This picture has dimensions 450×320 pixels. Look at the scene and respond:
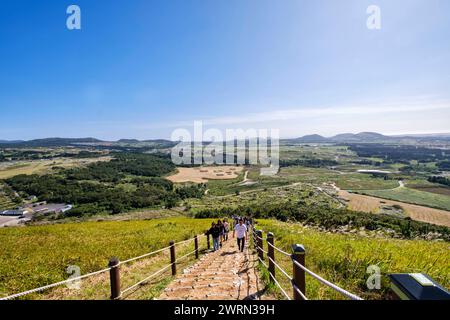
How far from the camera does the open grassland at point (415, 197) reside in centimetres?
7094

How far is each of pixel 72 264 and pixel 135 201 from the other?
8856 cm

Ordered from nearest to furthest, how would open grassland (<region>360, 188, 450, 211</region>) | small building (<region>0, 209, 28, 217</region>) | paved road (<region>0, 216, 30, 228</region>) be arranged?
paved road (<region>0, 216, 30, 228</region>) < open grassland (<region>360, 188, 450, 211</region>) < small building (<region>0, 209, 28, 217</region>)

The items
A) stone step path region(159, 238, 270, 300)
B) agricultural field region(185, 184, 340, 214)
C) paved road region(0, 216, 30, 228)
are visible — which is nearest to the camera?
stone step path region(159, 238, 270, 300)

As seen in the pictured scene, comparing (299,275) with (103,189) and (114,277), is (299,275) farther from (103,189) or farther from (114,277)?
(103,189)

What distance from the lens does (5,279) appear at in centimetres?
888

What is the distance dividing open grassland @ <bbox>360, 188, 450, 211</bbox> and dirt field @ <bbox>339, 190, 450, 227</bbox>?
552 centimetres

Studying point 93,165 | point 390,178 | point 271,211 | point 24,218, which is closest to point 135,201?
point 24,218

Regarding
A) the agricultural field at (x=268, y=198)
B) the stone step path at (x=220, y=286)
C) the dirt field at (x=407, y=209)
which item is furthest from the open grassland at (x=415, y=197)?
the stone step path at (x=220, y=286)

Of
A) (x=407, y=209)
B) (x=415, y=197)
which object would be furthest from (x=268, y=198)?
(x=415, y=197)

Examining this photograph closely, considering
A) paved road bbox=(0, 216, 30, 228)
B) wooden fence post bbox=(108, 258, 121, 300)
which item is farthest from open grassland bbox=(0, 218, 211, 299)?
paved road bbox=(0, 216, 30, 228)

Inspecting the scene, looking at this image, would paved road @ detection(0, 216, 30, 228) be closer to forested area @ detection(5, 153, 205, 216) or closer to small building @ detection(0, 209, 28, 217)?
small building @ detection(0, 209, 28, 217)

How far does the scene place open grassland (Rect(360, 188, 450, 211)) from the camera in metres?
70.9
